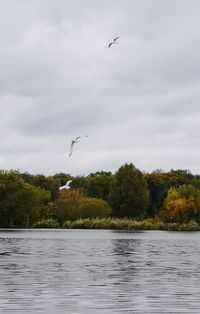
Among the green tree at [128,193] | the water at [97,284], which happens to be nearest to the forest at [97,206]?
the green tree at [128,193]

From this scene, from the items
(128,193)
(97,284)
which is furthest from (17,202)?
(97,284)

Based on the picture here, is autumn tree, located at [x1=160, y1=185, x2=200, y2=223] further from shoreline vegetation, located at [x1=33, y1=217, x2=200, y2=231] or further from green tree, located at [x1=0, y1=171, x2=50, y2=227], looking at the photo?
green tree, located at [x1=0, y1=171, x2=50, y2=227]

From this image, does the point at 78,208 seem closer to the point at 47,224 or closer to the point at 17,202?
the point at 47,224

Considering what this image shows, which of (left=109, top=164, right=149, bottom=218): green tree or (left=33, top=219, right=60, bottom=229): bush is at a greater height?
(left=109, top=164, right=149, bottom=218): green tree

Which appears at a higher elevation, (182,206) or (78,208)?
(182,206)

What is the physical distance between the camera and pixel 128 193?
136750 millimetres

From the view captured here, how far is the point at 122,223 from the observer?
110 meters

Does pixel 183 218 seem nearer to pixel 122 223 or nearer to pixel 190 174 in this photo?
pixel 122 223

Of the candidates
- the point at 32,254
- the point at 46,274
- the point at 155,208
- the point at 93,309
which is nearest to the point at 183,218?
the point at 155,208

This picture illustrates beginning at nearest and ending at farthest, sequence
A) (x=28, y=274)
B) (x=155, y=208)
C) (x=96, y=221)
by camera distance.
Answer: (x=28, y=274), (x=96, y=221), (x=155, y=208)

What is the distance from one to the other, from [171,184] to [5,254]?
378 ft

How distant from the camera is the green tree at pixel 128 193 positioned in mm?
137375

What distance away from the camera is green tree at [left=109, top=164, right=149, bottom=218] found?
137 meters

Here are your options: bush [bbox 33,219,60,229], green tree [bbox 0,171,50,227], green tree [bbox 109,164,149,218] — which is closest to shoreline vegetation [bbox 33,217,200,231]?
bush [bbox 33,219,60,229]
